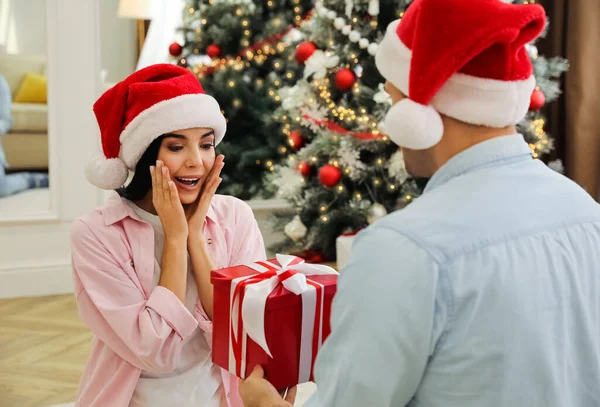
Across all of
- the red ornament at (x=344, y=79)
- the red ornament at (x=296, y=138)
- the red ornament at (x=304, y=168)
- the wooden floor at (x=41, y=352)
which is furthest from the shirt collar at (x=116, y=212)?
the red ornament at (x=296, y=138)

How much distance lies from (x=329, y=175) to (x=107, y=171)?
222 cm

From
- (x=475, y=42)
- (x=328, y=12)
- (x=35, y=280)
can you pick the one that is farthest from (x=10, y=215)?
(x=475, y=42)

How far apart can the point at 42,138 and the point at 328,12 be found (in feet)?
5.61

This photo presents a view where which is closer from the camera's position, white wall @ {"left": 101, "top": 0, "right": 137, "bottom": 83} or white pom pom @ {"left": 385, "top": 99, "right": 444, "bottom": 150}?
white pom pom @ {"left": 385, "top": 99, "right": 444, "bottom": 150}

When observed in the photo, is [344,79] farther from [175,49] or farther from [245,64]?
[175,49]

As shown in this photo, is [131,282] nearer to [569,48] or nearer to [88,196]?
[88,196]

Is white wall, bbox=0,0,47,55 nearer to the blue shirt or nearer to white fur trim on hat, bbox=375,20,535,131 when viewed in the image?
white fur trim on hat, bbox=375,20,535,131

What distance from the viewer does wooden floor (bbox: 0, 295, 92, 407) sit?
107 inches

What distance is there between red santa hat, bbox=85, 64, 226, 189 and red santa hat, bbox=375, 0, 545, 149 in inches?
29.0

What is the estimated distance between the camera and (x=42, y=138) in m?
3.92

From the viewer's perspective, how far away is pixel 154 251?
167 centimetres

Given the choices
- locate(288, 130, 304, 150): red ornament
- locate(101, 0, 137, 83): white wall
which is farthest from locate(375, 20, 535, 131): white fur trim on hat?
locate(101, 0, 137, 83): white wall

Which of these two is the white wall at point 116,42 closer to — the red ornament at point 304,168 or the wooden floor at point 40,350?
the red ornament at point 304,168

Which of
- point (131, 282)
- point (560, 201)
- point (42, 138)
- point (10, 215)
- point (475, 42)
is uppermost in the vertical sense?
point (475, 42)
